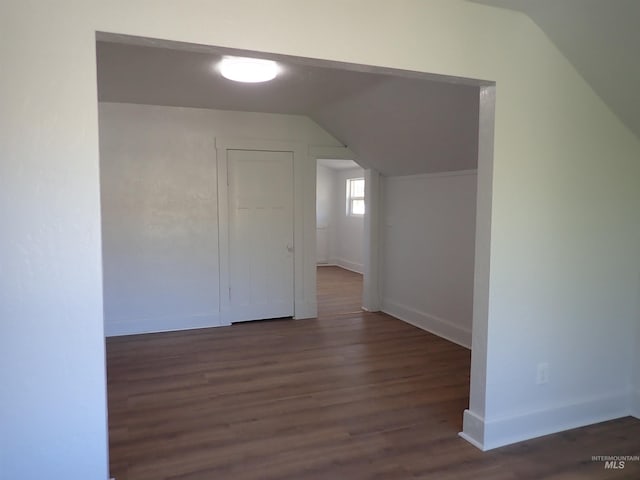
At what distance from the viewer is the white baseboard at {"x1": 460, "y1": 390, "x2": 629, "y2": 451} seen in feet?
8.42

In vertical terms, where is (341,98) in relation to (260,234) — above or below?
above

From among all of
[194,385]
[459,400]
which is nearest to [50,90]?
[194,385]

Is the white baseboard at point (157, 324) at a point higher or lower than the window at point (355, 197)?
lower

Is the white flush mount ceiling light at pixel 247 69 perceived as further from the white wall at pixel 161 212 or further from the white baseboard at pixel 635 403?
the white baseboard at pixel 635 403

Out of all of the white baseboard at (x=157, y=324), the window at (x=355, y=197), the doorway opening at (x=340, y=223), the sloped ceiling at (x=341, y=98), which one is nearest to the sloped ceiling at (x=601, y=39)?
the sloped ceiling at (x=341, y=98)

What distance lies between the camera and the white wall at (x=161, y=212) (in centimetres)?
454

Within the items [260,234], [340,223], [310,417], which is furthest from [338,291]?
[310,417]

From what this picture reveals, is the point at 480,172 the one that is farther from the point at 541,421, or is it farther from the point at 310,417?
the point at 310,417

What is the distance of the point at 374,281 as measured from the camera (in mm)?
5672

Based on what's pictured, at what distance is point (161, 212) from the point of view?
469 cm

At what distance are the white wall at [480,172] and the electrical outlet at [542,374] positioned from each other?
0.15 feet

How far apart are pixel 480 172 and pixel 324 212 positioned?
7328 mm

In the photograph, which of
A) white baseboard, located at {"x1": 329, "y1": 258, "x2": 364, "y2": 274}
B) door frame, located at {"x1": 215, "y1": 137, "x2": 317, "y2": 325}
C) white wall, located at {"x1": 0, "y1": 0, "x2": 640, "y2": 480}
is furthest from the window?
white wall, located at {"x1": 0, "y1": 0, "x2": 640, "y2": 480}

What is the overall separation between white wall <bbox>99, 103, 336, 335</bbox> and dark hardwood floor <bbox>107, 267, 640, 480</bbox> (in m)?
0.45
